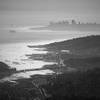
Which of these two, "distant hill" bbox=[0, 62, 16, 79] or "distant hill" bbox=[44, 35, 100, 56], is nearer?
"distant hill" bbox=[0, 62, 16, 79]

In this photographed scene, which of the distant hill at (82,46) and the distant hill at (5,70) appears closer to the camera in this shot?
the distant hill at (5,70)

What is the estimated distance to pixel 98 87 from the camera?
9055mm

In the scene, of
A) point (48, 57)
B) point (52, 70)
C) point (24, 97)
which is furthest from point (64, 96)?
point (48, 57)

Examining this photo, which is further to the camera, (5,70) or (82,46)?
(82,46)

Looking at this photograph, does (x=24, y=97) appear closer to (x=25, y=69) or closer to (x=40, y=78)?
(x=40, y=78)

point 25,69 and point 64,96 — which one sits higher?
point 25,69

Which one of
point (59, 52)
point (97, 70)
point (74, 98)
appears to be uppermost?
point (59, 52)

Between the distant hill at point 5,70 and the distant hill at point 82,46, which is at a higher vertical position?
the distant hill at point 82,46

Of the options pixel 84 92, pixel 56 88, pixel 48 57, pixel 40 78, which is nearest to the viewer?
pixel 84 92

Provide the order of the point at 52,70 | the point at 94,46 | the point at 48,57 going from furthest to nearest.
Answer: the point at 94,46 → the point at 48,57 → the point at 52,70

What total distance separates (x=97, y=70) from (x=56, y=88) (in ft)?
10.9

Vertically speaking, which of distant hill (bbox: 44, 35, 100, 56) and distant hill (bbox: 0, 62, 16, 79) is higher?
distant hill (bbox: 44, 35, 100, 56)

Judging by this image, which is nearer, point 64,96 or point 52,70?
point 64,96

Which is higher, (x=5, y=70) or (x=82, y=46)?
(x=82, y=46)
